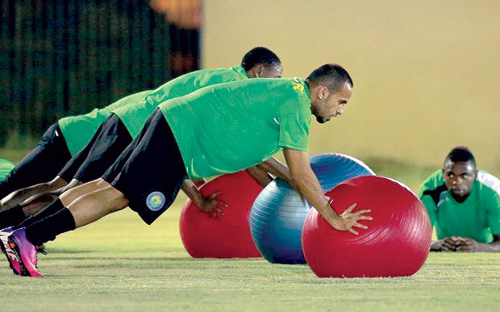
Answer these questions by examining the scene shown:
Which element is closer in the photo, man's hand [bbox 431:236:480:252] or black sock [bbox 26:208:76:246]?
black sock [bbox 26:208:76:246]

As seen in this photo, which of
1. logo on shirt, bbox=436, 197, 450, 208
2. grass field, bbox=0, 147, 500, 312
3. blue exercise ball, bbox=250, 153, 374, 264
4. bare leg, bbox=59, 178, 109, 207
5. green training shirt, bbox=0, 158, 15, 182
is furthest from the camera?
logo on shirt, bbox=436, 197, 450, 208

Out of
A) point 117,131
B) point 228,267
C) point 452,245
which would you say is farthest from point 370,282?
point 452,245

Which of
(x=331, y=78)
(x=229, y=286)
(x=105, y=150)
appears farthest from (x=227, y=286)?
(x=105, y=150)

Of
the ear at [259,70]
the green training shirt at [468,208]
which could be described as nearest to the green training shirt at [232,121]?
the ear at [259,70]

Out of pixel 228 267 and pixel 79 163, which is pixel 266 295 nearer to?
pixel 228 267

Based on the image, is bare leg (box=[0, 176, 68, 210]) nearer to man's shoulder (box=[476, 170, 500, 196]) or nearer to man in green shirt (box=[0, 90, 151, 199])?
man in green shirt (box=[0, 90, 151, 199])

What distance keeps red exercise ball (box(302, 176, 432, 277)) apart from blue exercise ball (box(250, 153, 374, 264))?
0.91 meters

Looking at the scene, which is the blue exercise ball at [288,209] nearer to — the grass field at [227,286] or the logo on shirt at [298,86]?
the grass field at [227,286]

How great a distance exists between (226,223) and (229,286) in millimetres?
2269

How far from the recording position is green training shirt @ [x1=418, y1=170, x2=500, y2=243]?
9125mm

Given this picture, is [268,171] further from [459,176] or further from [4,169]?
[4,169]

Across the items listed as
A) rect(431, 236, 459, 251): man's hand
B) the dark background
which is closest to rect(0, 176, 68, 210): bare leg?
rect(431, 236, 459, 251): man's hand

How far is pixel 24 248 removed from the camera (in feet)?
19.5

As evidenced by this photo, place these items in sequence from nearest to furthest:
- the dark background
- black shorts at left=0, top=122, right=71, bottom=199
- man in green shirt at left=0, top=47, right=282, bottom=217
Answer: man in green shirt at left=0, top=47, right=282, bottom=217 < black shorts at left=0, top=122, right=71, bottom=199 < the dark background
